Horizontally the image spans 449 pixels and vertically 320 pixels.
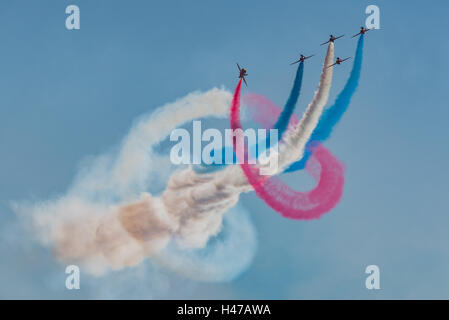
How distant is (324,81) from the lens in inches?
3214

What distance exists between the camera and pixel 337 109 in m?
81.3

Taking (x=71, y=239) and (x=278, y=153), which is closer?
(x=278, y=153)

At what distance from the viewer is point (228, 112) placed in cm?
8425

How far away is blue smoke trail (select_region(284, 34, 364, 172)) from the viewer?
81312 millimetres

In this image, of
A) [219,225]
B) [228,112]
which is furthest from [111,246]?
[228,112]

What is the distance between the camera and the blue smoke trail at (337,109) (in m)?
81.3

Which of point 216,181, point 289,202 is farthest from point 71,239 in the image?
point 289,202
